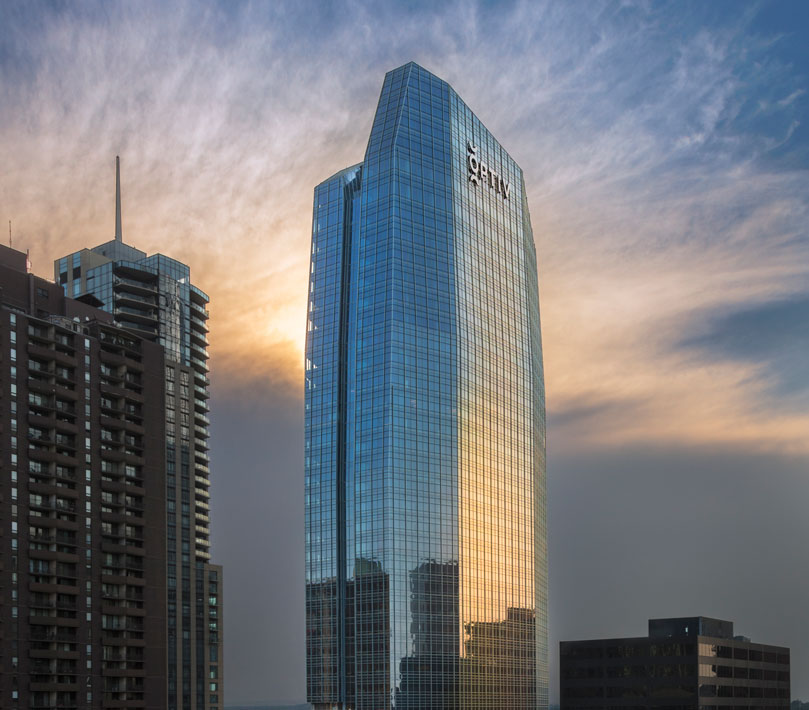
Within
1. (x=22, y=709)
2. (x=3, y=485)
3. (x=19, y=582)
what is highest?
(x=3, y=485)

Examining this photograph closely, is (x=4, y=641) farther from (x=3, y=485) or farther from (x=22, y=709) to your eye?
(x=3, y=485)

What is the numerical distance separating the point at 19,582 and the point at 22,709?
20.8 meters

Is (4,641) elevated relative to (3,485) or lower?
lower

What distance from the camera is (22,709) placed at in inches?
7525

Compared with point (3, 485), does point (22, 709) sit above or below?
below

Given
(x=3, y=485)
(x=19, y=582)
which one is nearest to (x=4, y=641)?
(x=19, y=582)

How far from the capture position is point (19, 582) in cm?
19600

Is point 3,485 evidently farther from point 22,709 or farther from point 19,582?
point 22,709

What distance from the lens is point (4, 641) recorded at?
191250 mm

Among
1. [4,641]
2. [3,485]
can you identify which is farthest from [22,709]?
[3,485]

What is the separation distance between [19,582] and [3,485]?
1673 centimetres

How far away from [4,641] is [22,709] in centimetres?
1164
